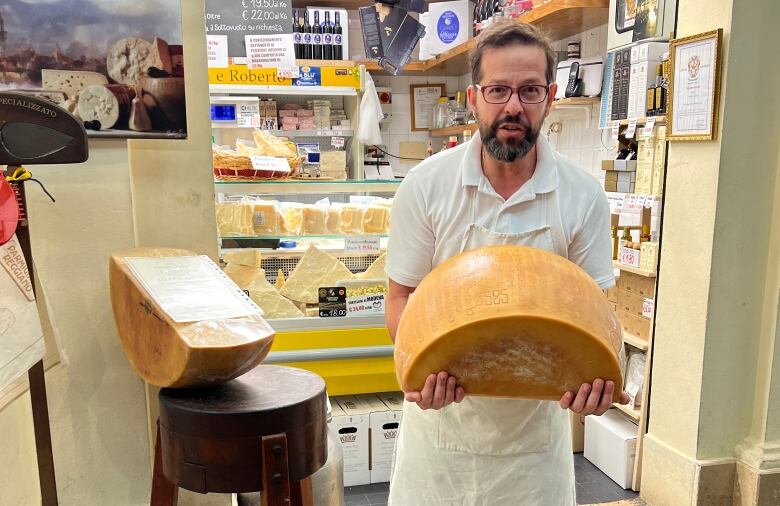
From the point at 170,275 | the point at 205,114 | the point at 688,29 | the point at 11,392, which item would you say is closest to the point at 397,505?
the point at 170,275

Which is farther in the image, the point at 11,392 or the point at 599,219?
the point at 599,219

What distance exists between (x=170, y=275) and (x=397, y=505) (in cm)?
86

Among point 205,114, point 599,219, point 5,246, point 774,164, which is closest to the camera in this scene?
point 5,246

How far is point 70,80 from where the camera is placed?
1.75 m

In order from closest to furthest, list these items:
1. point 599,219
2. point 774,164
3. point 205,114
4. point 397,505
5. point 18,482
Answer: point 599,219
point 397,505
point 18,482
point 205,114
point 774,164

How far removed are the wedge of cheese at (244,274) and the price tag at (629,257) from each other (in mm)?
1784

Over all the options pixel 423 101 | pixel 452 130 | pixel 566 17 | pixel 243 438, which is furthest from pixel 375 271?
pixel 423 101

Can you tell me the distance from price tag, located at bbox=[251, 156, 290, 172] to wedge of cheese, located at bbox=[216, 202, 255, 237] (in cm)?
18

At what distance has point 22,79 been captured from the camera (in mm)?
1704

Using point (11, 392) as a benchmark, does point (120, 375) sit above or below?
below

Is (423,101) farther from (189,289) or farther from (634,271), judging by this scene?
(189,289)

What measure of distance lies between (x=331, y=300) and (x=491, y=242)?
1.48 m

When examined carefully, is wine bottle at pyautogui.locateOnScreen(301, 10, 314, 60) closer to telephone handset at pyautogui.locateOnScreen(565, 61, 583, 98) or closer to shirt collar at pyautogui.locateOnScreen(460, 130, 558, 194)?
telephone handset at pyautogui.locateOnScreen(565, 61, 583, 98)

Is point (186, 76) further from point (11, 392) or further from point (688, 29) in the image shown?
point (688, 29)
